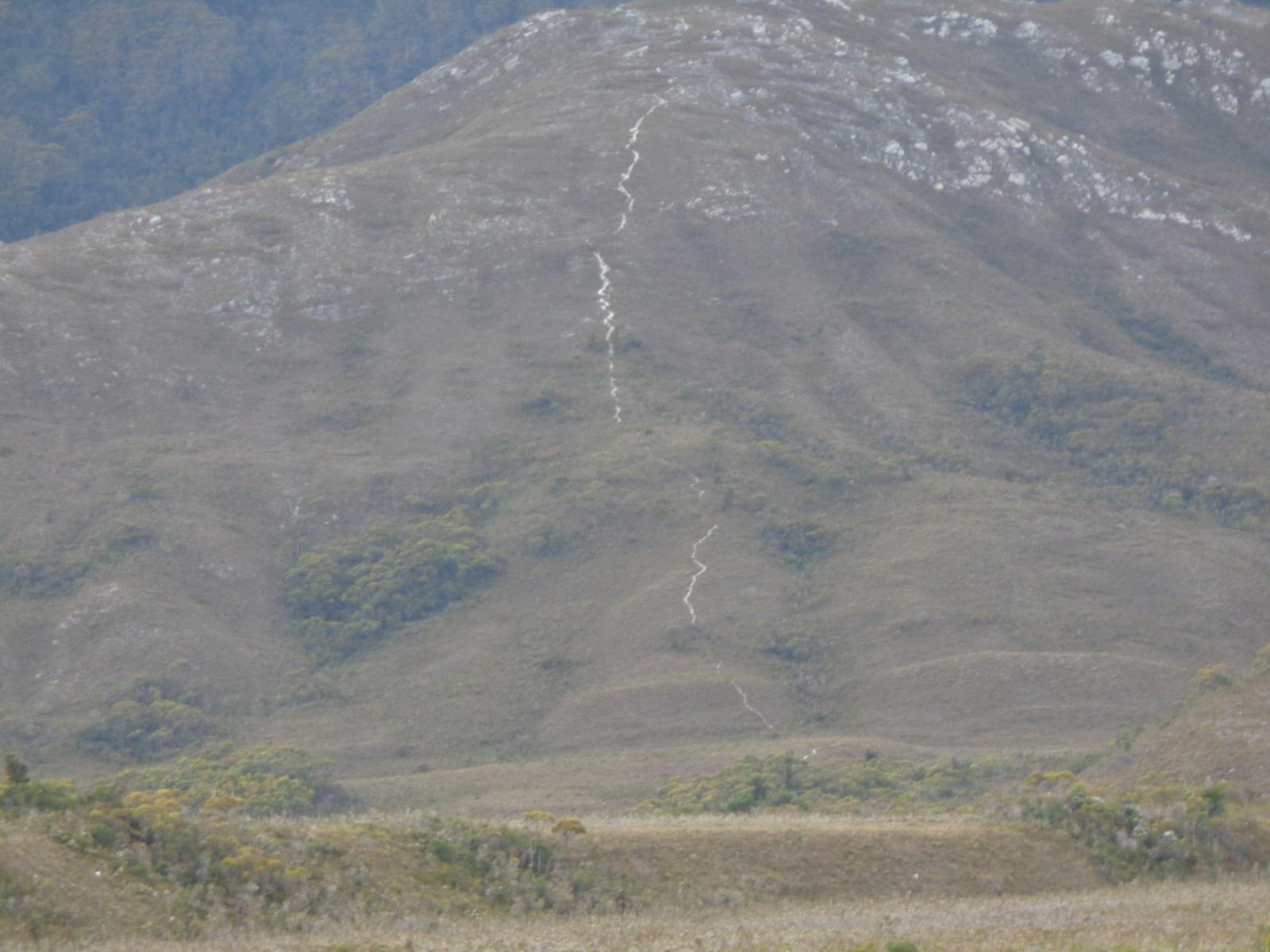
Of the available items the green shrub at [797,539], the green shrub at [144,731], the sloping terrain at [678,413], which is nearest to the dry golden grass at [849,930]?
the sloping terrain at [678,413]

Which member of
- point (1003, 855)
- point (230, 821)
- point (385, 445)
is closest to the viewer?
point (230, 821)

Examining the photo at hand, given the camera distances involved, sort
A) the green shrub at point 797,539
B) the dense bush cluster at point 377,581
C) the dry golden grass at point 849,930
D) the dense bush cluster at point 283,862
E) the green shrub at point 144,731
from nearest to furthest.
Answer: the dry golden grass at point 849,930 → the dense bush cluster at point 283,862 → the green shrub at point 144,731 → the dense bush cluster at point 377,581 → the green shrub at point 797,539

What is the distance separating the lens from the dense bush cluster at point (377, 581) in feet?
208

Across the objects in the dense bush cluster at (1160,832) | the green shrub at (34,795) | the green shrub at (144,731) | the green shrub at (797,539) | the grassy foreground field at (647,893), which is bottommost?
the green shrub at (144,731)

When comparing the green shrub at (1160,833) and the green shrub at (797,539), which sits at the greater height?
the green shrub at (1160,833)

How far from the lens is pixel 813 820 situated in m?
24.5

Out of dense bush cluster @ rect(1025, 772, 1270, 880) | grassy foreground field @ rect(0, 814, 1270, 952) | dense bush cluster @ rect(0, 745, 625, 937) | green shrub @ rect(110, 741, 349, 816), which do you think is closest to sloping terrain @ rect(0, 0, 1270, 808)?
green shrub @ rect(110, 741, 349, 816)

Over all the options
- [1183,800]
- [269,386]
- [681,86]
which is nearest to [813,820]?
[1183,800]

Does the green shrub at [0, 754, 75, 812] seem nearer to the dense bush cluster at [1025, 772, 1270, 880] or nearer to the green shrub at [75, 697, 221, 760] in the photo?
the dense bush cluster at [1025, 772, 1270, 880]

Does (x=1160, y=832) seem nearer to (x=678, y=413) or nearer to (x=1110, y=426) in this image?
(x=678, y=413)

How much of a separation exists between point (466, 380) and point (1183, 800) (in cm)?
5751

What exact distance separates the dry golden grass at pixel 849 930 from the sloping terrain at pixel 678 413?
1032 inches

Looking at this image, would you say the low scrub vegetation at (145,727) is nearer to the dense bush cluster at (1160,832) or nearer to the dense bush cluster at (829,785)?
the dense bush cluster at (829,785)

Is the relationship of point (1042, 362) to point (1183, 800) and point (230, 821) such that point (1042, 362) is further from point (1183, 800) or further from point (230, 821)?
point (230, 821)
